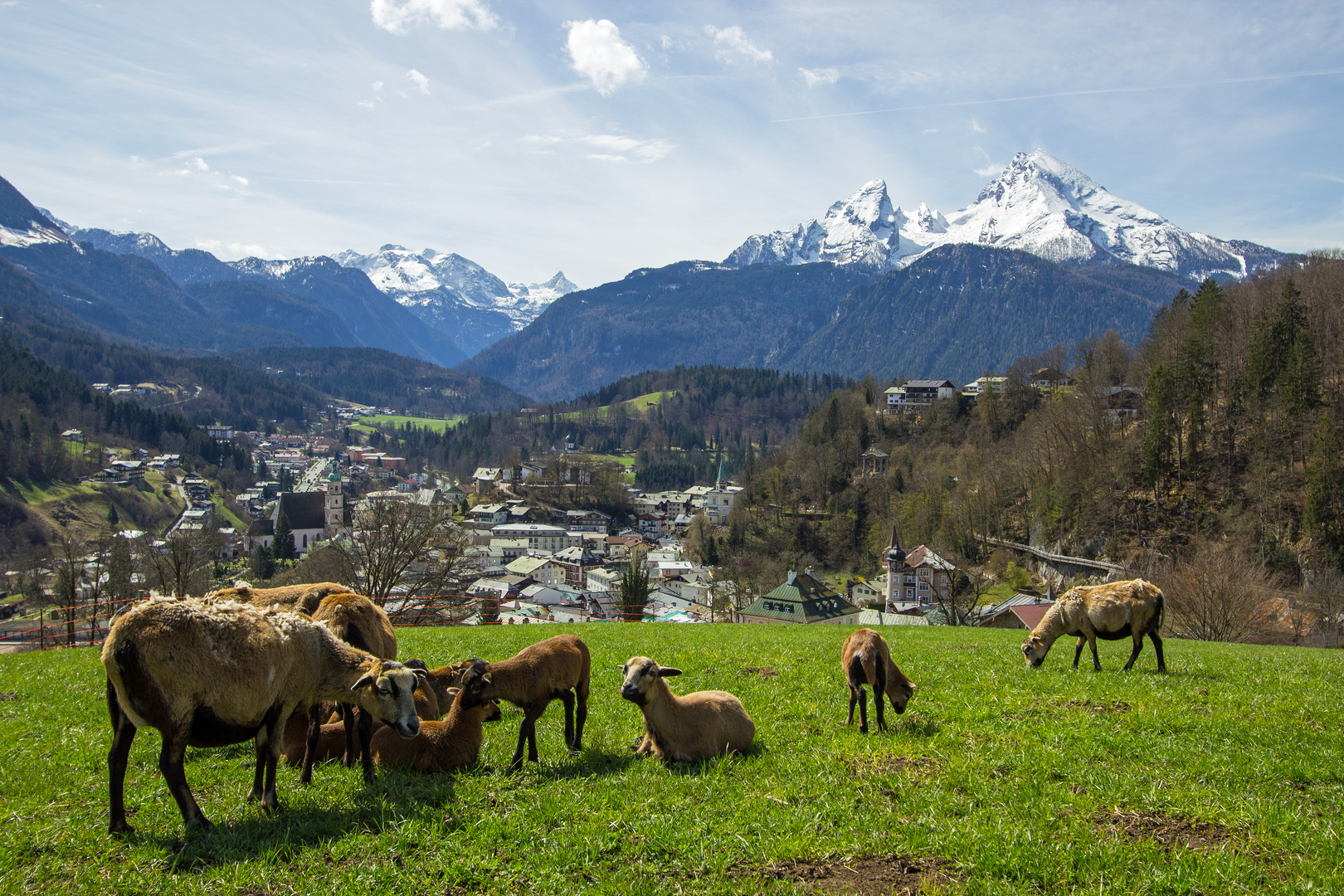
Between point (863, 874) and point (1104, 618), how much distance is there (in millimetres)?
10629

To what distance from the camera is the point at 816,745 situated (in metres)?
9.19

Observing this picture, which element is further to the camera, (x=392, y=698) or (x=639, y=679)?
(x=639, y=679)

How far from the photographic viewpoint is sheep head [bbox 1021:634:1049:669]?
14.5 meters

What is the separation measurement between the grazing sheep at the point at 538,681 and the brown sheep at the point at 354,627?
5.11 feet

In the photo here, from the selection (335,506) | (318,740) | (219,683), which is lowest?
(335,506)

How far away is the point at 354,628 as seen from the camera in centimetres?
975

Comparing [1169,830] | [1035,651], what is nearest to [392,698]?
[1169,830]

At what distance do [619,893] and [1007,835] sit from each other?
354cm

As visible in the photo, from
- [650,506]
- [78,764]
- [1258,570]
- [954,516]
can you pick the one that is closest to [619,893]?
[78,764]

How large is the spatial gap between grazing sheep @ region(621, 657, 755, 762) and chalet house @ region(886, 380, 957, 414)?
150545mm

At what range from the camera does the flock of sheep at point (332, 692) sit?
21.7 ft

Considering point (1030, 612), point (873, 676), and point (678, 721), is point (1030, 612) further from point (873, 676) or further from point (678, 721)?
point (678, 721)

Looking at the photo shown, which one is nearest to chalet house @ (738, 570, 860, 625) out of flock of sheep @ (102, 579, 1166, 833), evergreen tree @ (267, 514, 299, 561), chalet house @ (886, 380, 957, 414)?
flock of sheep @ (102, 579, 1166, 833)

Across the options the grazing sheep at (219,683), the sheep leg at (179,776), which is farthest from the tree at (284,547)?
the sheep leg at (179,776)
